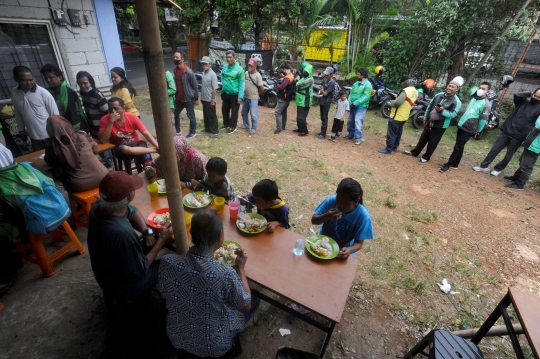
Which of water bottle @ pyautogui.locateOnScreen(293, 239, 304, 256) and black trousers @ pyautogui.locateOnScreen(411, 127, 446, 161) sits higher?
water bottle @ pyautogui.locateOnScreen(293, 239, 304, 256)

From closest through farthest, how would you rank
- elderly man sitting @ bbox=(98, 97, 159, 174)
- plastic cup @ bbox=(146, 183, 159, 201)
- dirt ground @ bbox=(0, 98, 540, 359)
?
dirt ground @ bbox=(0, 98, 540, 359)
plastic cup @ bbox=(146, 183, 159, 201)
elderly man sitting @ bbox=(98, 97, 159, 174)

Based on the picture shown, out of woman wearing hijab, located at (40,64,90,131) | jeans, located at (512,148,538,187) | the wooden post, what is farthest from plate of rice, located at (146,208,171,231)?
jeans, located at (512,148,538,187)

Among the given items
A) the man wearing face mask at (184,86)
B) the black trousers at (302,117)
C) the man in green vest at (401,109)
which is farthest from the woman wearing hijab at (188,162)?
the man in green vest at (401,109)

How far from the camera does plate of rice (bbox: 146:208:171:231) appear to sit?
2457mm

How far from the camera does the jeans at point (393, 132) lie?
6383 millimetres

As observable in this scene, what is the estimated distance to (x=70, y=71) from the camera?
565 centimetres

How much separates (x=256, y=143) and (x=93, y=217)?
5085 mm

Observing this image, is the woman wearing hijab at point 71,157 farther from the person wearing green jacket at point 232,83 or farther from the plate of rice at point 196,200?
the person wearing green jacket at point 232,83

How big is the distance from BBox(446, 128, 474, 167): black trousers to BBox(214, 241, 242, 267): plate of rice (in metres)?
5.74

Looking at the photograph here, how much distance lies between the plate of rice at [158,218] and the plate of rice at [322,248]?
1335mm

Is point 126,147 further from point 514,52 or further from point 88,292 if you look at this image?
point 514,52

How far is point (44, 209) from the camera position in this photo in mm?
2596

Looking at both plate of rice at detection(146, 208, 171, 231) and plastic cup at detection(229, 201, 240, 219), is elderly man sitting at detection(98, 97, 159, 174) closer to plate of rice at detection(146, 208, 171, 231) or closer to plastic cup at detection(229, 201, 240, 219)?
plate of rice at detection(146, 208, 171, 231)

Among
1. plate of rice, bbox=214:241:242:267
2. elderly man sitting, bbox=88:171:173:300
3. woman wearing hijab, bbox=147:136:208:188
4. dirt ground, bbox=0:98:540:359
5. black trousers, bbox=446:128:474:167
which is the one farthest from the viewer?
black trousers, bbox=446:128:474:167
